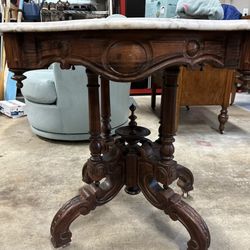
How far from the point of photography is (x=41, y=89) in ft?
5.55

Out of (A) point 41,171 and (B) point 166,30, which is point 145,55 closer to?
(B) point 166,30

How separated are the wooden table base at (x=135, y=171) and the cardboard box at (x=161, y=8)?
190 centimetres

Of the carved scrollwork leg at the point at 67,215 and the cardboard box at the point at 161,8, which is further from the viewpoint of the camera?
the cardboard box at the point at 161,8

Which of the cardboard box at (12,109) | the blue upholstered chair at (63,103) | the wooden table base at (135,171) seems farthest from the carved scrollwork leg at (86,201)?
the cardboard box at (12,109)

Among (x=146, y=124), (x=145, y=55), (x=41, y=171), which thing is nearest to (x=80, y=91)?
(x=41, y=171)

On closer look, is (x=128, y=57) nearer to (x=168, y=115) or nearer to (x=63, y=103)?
(x=168, y=115)

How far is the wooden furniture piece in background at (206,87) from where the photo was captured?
6.50 ft

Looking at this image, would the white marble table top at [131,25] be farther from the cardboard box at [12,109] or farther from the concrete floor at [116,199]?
the cardboard box at [12,109]

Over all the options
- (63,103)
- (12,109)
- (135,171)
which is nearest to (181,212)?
(135,171)

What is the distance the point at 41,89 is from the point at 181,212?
1186 millimetres

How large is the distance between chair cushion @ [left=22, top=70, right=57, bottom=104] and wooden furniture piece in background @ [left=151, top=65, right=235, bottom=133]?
0.74 metres

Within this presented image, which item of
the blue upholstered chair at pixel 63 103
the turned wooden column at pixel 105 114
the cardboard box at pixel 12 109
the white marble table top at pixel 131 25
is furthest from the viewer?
the cardboard box at pixel 12 109

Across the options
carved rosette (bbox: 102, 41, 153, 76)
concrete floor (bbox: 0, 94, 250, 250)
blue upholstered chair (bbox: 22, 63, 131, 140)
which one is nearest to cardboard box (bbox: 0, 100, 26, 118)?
→ concrete floor (bbox: 0, 94, 250, 250)

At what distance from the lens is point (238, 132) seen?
2102 mm
